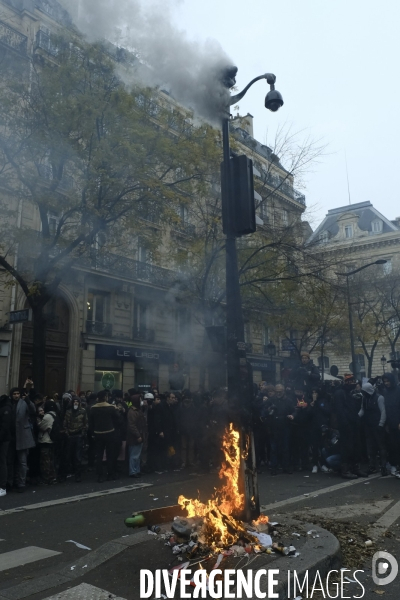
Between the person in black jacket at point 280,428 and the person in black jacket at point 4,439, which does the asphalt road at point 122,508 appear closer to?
the person in black jacket at point 4,439

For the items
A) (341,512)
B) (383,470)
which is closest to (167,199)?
(383,470)

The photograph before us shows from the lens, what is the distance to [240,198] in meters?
5.23

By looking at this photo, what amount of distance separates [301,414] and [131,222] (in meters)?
6.14

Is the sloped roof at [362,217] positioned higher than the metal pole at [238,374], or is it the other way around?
the sloped roof at [362,217]

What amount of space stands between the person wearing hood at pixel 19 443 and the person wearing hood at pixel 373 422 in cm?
593

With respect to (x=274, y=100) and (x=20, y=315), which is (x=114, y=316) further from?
(x=274, y=100)

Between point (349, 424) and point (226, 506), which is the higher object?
point (349, 424)

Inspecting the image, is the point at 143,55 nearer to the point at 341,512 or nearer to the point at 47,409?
the point at 47,409

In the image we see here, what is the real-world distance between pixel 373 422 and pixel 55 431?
226 inches

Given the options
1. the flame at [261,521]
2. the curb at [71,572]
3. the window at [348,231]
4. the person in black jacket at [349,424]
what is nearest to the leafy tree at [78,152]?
the person in black jacket at [349,424]

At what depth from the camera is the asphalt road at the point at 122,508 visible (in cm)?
425

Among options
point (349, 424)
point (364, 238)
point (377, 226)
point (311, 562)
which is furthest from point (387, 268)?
point (311, 562)

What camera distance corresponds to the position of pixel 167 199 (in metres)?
12.7

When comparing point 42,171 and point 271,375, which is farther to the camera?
point 271,375
